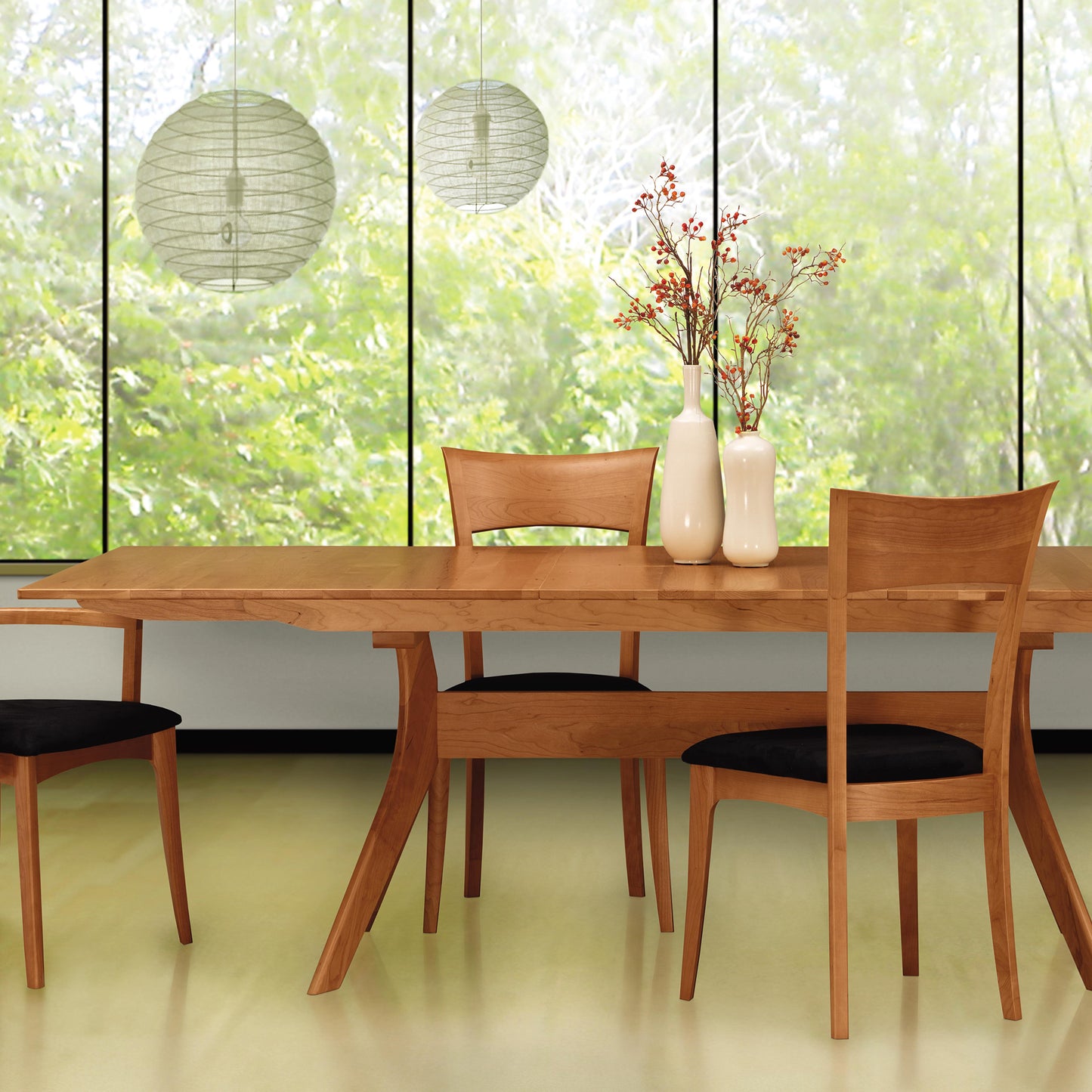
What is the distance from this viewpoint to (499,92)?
4.31 m

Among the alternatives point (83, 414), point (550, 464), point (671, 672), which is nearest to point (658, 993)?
point (550, 464)

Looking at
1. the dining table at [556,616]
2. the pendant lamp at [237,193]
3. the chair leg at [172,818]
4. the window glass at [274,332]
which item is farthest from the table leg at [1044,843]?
the pendant lamp at [237,193]

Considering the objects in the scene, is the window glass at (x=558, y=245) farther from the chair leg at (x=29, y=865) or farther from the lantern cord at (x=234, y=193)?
the chair leg at (x=29, y=865)

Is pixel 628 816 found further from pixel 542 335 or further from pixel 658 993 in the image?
pixel 542 335

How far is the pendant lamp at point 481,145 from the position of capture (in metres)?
4.29

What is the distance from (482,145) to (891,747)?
2.89 meters

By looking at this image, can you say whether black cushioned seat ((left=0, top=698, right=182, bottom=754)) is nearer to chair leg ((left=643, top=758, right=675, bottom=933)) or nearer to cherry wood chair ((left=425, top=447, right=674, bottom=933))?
cherry wood chair ((left=425, top=447, right=674, bottom=933))

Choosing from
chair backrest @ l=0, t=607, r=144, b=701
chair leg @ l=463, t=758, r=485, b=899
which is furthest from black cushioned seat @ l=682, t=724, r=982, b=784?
chair backrest @ l=0, t=607, r=144, b=701

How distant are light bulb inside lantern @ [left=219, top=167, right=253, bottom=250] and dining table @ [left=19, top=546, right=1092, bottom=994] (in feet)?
5.54

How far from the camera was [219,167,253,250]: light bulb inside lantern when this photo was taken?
13.9 feet

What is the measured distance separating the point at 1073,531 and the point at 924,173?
1.54 metres

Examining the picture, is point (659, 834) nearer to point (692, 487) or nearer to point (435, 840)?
point (435, 840)

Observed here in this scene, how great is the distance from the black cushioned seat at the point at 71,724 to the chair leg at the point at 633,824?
0.97m

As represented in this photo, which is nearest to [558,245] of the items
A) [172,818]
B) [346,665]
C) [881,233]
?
[881,233]
